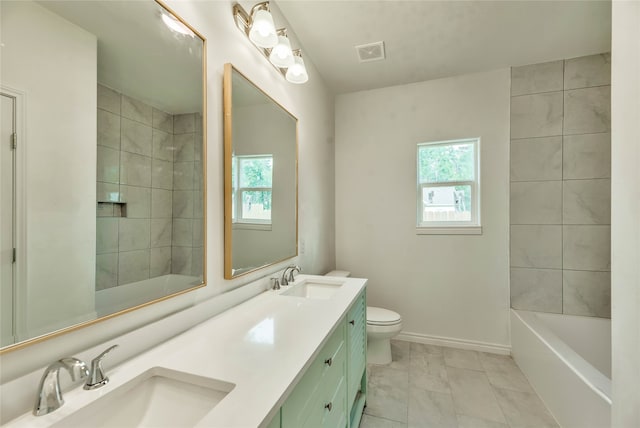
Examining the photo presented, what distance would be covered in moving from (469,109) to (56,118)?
2929 mm

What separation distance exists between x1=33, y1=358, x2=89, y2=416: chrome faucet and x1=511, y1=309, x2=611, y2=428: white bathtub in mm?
2075

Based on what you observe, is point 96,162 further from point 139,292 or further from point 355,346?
point 355,346

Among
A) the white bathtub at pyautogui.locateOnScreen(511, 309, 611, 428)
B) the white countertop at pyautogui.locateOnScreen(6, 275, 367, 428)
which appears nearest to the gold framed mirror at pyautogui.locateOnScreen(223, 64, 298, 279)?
the white countertop at pyautogui.locateOnScreen(6, 275, 367, 428)

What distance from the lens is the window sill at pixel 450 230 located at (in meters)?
2.60

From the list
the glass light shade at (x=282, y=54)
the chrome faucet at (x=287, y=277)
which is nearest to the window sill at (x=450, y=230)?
the chrome faucet at (x=287, y=277)

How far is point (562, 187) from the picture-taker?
2387mm

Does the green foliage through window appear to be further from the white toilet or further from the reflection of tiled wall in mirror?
the reflection of tiled wall in mirror

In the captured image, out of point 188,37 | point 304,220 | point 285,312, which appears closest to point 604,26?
point 304,220

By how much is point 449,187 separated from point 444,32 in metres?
1.34

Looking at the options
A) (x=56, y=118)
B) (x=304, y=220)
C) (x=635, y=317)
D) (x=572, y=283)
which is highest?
(x=56, y=118)

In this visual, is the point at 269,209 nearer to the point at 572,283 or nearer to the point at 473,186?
the point at 473,186

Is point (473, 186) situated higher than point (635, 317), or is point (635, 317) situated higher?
point (473, 186)

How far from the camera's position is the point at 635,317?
918mm

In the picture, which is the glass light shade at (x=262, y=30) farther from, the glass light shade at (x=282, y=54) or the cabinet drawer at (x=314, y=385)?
the cabinet drawer at (x=314, y=385)
